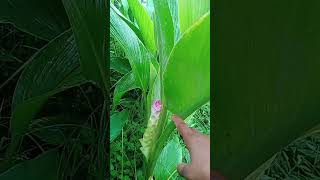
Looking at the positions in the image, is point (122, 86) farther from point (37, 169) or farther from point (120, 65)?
point (37, 169)

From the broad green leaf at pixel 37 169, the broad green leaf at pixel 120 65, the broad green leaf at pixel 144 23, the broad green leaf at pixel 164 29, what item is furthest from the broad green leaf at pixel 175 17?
the broad green leaf at pixel 37 169

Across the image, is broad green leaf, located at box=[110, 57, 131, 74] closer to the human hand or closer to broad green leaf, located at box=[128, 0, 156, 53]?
broad green leaf, located at box=[128, 0, 156, 53]

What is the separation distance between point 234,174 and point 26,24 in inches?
40.4

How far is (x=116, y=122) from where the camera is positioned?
85.0 inches

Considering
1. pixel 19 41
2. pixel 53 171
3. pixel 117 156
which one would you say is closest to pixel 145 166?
pixel 117 156

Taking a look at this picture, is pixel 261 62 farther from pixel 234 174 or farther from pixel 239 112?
pixel 234 174

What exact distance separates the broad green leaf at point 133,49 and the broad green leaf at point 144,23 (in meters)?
0.03

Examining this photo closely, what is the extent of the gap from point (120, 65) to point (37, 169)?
60 centimetres

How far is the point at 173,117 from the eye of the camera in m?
2.09

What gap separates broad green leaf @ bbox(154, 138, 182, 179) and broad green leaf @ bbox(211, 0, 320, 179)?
0.21m

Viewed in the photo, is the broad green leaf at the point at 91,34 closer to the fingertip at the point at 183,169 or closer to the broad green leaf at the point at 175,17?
the broad green leaf at the point at 175,17

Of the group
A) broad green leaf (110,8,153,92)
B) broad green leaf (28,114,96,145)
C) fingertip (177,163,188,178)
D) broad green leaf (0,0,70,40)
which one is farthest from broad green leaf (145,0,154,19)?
fingertip (177,163,188,178)

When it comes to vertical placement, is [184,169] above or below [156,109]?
below

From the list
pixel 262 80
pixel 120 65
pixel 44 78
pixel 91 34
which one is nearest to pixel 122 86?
pixel 120 65
